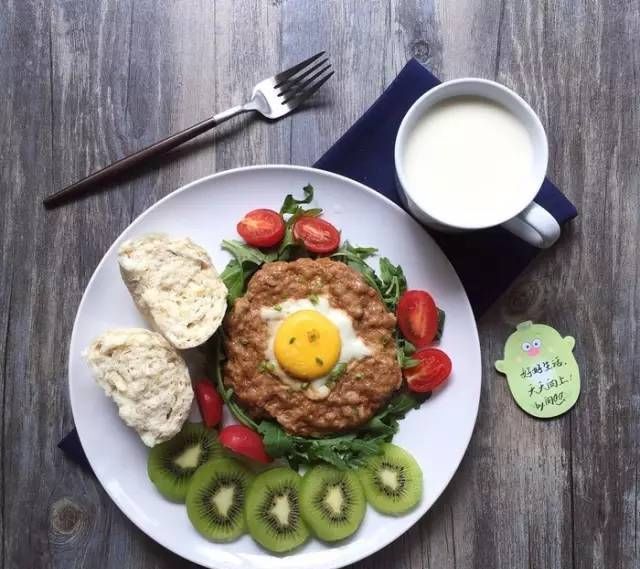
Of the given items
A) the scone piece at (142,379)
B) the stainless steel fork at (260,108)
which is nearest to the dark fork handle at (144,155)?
the stainless steel fork at (260,108)

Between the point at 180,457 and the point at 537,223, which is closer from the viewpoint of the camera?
the point at 537,223

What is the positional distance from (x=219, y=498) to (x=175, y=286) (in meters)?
0.72

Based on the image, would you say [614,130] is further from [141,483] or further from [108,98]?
[141,483]

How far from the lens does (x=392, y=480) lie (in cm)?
232

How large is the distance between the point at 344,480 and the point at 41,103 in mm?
1701

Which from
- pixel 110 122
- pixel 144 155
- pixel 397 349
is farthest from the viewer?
pixel 110 122

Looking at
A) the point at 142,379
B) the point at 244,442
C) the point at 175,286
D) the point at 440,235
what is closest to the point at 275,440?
the point at 244,442

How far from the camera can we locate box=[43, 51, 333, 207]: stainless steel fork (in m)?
2.47

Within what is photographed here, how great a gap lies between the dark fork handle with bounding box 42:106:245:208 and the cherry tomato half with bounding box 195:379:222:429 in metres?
0.79

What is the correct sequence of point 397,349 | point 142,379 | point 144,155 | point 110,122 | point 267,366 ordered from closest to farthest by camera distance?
point 142,379, point 267,366, point 397,349, point 144,155, point 110,122

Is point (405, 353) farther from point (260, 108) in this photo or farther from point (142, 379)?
point (260, 108)

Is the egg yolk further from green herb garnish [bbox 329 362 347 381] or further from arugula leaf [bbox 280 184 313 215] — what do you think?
arugula leaf [bbox 280 184 313 215]

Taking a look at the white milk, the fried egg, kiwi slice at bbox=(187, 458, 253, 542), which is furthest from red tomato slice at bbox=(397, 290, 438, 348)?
kiwi slice at bbox=(187, 458, 253, 542)

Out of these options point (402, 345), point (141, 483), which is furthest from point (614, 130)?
point (141, 483)
